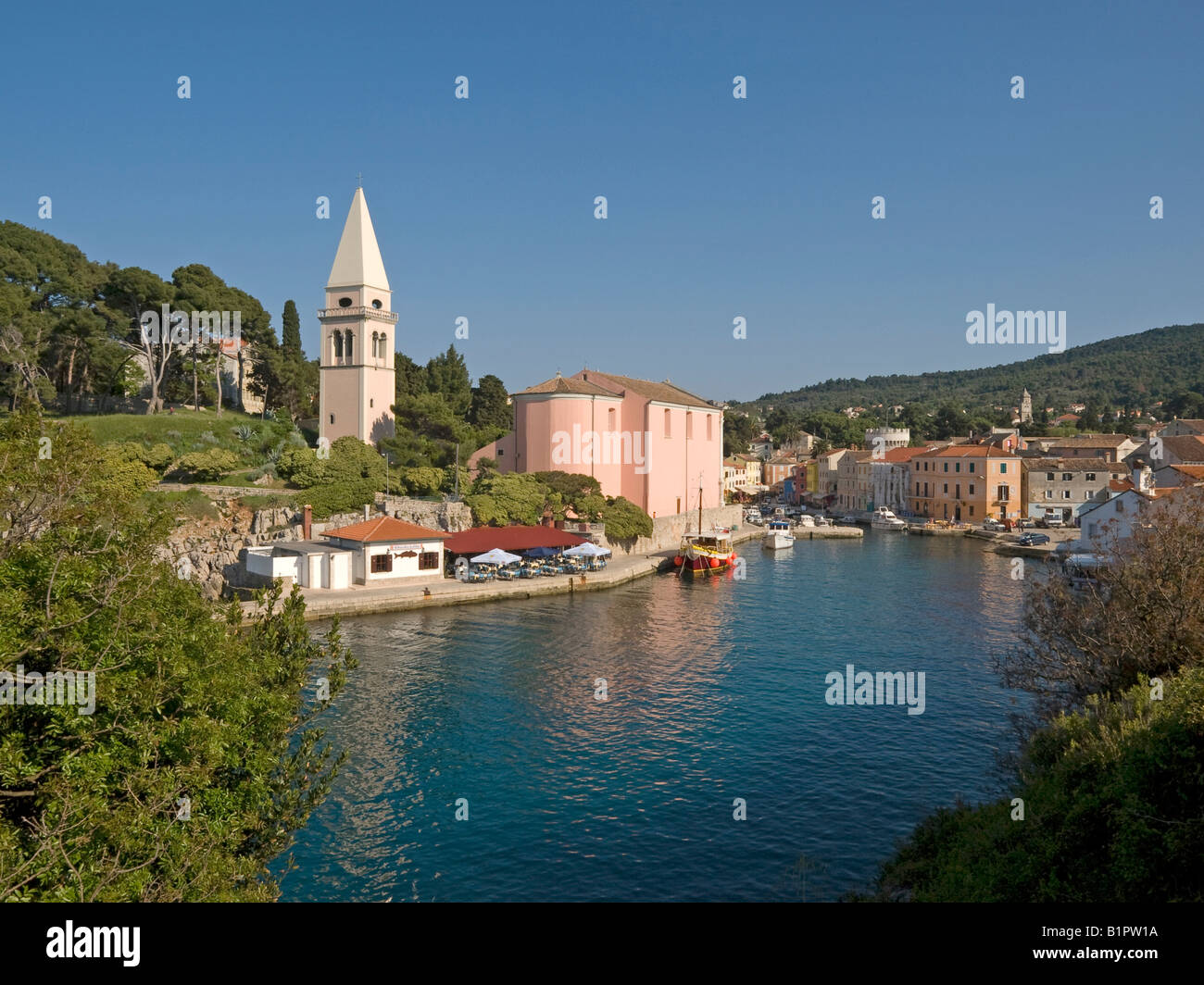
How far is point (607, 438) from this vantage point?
49812 millimetres

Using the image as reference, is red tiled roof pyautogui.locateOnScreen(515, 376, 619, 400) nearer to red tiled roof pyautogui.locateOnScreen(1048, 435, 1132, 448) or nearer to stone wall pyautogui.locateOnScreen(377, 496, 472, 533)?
stone wall pyautogui.locateOnScreen(377, 496, 472, 533)

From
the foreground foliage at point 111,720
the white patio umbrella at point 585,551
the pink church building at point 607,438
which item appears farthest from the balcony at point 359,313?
the foreground foliage at point 111,720

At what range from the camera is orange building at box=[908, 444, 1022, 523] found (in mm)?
63969

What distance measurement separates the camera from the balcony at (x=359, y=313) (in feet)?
150

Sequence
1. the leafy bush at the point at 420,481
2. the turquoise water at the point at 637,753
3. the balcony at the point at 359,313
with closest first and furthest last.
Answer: the turquoise water at the point at 637,753, the leafy bush at the point at 420,481, the balcony at the point at 359,313

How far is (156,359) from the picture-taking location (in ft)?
161

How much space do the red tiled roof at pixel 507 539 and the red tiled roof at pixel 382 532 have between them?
71.1 inches

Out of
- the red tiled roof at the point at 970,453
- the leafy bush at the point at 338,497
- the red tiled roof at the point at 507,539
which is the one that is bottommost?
the red tiled roof at the point at 507,539

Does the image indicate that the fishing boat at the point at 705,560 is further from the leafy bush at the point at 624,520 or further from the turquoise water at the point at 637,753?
the turquoise water at the point at 637,753

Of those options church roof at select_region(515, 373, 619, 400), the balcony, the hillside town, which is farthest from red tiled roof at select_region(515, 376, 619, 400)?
the hillside town

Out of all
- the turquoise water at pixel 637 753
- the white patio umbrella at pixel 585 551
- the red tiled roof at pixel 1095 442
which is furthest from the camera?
the red tiled roof at pixel 1095 442

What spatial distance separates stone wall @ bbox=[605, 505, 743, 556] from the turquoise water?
14272 millimetres
